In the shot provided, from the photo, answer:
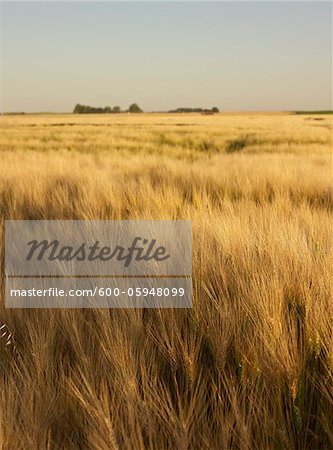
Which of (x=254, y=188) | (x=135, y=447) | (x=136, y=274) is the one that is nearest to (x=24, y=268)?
(x=136, y=274)

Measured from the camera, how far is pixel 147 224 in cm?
236

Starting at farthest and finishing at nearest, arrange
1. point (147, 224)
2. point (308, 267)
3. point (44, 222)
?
point (44, 222), point (147, 224), point (308, 267)

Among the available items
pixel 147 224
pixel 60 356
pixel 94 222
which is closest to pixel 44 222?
pixel 94 222

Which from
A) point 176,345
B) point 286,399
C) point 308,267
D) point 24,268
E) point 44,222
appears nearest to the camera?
point 286,399

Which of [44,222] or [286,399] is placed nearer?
[286,399]

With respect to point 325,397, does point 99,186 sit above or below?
above

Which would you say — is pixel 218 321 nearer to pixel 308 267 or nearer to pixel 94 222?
pixel 308 267

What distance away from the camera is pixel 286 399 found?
107 cm

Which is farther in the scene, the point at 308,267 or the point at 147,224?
the point at 147,224

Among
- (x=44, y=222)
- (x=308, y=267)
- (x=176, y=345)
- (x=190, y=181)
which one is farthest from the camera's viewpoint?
(x=190, y=181)

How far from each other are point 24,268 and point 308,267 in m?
1.08

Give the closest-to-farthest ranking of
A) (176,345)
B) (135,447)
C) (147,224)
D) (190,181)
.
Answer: (135,447) < (176,345) < (147,224) < (190,181)

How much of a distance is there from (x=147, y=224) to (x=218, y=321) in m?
1.10

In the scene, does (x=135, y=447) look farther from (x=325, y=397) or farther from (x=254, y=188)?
(x=254, y=188)
